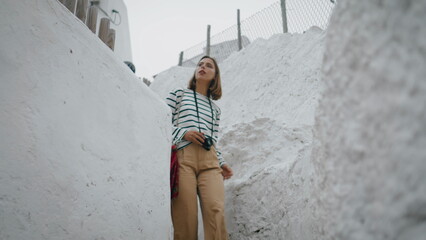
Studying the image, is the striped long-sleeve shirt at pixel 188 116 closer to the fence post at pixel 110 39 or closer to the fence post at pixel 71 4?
the fence post at pixel 110 39

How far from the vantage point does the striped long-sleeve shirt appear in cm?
189

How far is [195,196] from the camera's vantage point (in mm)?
1769

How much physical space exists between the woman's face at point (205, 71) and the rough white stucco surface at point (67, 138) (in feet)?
3.25

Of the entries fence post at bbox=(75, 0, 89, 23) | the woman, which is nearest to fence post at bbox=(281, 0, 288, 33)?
the woman

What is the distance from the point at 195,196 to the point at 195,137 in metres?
0.43

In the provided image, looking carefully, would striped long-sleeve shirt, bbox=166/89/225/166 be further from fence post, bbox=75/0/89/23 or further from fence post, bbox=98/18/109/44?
fence post, bbox=75/0/89/23

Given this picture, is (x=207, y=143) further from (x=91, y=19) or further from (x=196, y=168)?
(x=91, y=19)

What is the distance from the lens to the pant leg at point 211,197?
66.6 inches

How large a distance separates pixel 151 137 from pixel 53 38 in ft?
2.37

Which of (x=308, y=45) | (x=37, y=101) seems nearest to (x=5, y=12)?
(x=37, y=101)

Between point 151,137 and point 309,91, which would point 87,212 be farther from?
point 309,91

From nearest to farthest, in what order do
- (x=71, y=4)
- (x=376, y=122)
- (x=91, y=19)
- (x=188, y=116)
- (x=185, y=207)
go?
(x=376, y=122)
(x=71, y=4)
(x=91, y=19)
(x=185, y=207)
(x=188, y=116)

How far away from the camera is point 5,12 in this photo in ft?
2.61

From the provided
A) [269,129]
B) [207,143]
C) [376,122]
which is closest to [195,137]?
[207,143]
